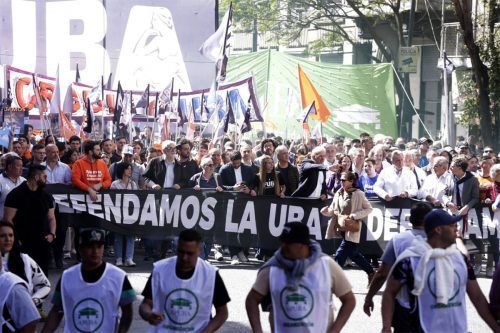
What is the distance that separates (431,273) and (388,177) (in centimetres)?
874

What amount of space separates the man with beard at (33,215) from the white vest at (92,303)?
4516 millimetres

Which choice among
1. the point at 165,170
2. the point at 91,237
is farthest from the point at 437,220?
the point at 165,170

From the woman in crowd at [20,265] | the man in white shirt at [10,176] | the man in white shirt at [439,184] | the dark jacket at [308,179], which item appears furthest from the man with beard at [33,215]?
the man in white shirt at [439,184]

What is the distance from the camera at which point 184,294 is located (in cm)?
671

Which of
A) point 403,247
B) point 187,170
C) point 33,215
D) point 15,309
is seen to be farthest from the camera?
point 187,170

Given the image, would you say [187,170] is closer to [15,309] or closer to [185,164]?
[185,164]

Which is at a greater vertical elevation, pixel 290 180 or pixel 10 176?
pixel 10 176

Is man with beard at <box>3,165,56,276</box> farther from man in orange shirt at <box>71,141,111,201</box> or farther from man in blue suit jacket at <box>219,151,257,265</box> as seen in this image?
man in blue suit jacket at <box>219,151,257,265</box>

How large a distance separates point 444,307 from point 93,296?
81.8 inches

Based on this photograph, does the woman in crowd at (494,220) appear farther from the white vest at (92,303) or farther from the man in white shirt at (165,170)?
the white vest at (92,303)

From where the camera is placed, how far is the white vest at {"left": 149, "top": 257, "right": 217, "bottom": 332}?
6.71 metres

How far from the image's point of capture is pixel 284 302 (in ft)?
21.7

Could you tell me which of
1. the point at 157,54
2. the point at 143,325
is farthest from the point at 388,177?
the point at 157,54

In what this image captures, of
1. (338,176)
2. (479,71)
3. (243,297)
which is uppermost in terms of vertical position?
(479,71)
